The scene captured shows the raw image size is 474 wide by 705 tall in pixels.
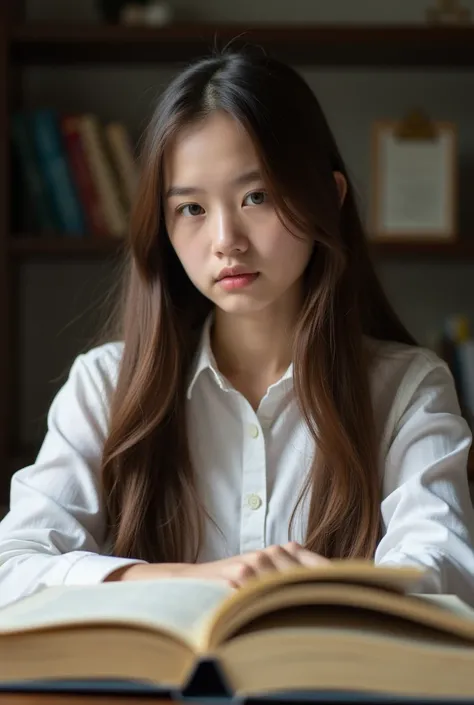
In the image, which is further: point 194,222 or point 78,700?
point 194,222

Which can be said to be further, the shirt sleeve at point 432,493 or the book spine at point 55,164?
the book spine at point 55,164

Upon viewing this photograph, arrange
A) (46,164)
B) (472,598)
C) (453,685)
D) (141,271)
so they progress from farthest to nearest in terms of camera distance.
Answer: (46,164) → (141,271) → (472,598) → (453,685)

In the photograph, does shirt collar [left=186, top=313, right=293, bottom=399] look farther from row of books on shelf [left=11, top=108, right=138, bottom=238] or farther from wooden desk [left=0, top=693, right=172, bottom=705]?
row of books on shelf [left=11, top=108, right=138, bottom=238]

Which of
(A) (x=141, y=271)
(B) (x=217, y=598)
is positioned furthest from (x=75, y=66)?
(B) (x=217, y=598)

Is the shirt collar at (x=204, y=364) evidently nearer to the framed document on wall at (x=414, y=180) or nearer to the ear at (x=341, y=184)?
the ear at (x=341, y=184)

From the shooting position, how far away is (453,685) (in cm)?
63

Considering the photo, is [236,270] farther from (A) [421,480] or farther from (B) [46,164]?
(B) [46,164]

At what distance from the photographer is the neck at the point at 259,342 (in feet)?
4.35

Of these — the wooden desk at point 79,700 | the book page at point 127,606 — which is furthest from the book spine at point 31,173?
the wooden desk at point 79,700

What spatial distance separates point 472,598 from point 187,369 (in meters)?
0.47

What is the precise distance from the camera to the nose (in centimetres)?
115

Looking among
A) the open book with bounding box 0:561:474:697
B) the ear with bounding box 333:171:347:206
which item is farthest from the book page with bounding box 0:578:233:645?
the ear with bounding box 333:171:347:206

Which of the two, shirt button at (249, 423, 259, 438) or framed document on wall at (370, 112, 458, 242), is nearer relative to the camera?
shirt button at (249, 423, 259, 438)

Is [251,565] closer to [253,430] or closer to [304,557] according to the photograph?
[304,557]
